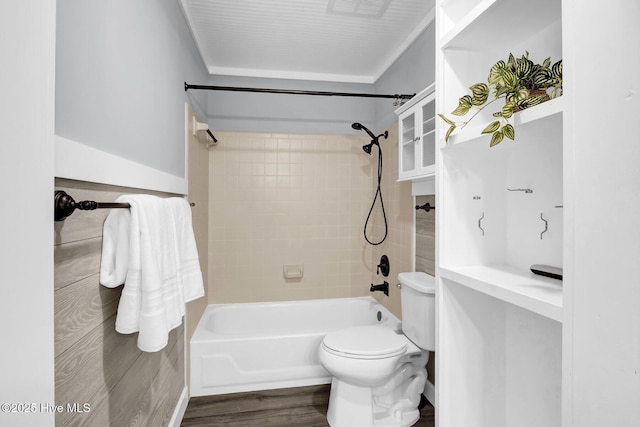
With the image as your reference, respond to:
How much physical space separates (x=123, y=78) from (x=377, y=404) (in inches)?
78.7

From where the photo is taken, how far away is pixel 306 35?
7.53 feet

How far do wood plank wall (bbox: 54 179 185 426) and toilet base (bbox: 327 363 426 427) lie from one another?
39.8 inches

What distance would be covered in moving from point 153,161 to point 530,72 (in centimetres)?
145

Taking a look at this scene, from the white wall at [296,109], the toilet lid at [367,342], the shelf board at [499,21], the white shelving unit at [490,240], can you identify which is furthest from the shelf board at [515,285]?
the white wall at [296,109]

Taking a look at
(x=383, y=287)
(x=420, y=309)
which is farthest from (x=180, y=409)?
(x=383, y=287)

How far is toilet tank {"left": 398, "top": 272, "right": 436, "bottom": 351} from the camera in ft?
5.74

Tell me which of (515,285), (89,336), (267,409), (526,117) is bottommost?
(267,409)

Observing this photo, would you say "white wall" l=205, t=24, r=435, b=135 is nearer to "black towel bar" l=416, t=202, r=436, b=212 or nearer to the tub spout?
"black towel bar" l=416, t=202, r=436, b=212

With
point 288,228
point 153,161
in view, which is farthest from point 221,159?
point 153,161

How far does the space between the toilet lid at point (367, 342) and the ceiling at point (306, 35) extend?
2007 mm

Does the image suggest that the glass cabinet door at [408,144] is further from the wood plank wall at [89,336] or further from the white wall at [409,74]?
the wood plank wall at [89,336]

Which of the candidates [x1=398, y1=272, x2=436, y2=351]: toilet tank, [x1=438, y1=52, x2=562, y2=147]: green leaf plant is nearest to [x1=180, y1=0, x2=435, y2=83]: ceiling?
[x1=438, y1=52, x2=562, y2=147]: green leaf plant

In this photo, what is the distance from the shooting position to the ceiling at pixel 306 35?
1.97 m

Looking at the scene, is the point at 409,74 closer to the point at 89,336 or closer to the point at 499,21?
the point at 499,21
